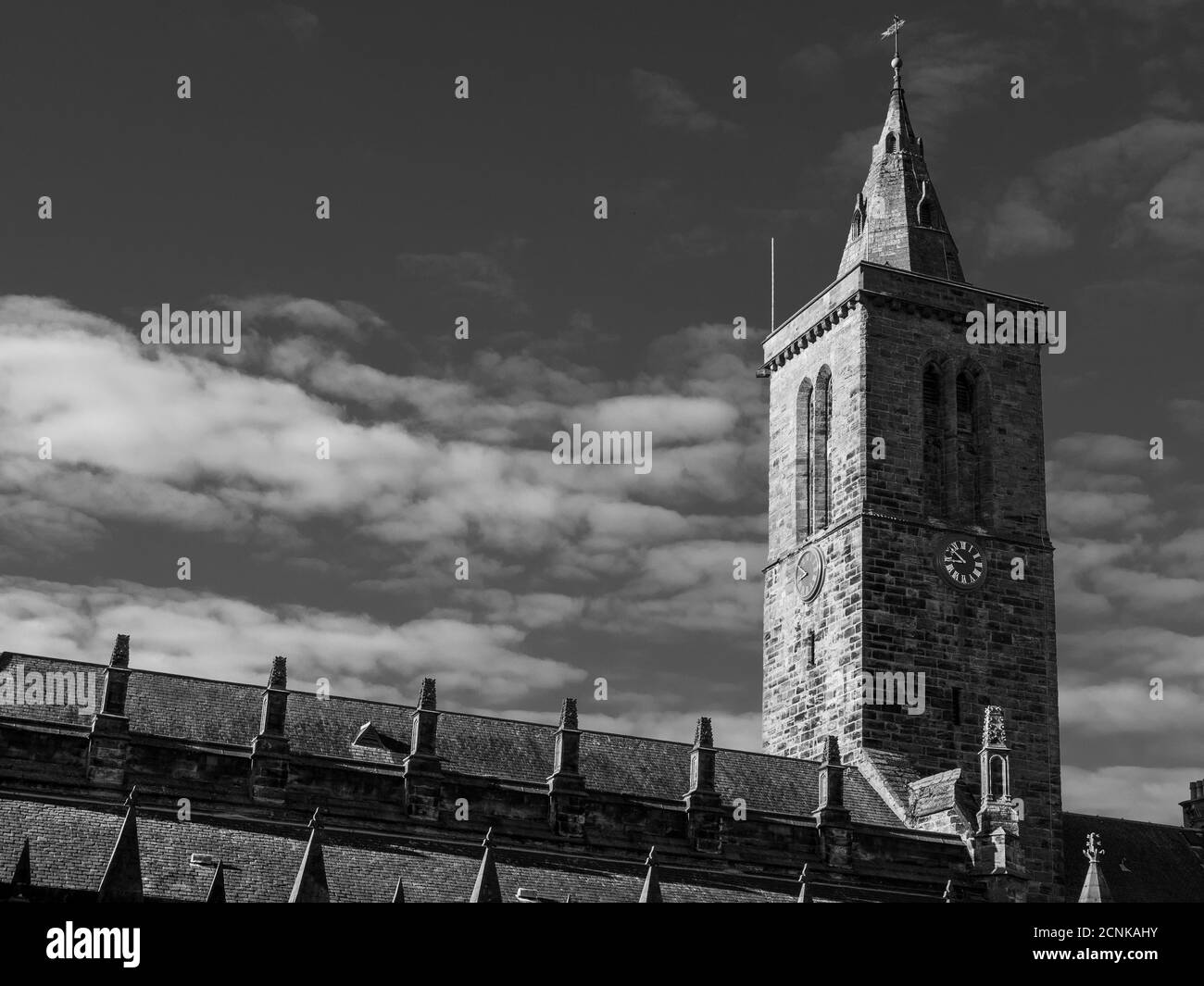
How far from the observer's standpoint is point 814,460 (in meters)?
64.1

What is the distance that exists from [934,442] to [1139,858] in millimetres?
15715

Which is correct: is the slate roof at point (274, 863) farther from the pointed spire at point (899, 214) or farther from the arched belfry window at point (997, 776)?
the pointed spire at point (899, 214)

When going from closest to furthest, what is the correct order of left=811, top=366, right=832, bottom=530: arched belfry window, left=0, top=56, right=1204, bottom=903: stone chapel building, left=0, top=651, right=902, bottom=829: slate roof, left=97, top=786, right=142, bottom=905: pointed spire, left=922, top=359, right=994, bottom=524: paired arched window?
1. left=97, top=786, right=142, bottom=905: pointed spire
2. left=0, top=56, right=1204, bottom=903: stone chapel building
3. left=0, top=651, right=902, bottom=829: slate roof
4. left=922, top=359, right=994, bottom=524: paired arched window
5. left=811, top=366, right=832, bottom=530: arched belfry window

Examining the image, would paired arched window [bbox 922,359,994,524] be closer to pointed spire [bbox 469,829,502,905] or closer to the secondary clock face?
the secondary clock face

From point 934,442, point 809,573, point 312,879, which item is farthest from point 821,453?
point 312,879

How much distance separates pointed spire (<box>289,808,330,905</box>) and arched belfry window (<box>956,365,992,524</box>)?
96.2 ft

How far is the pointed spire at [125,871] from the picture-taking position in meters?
37.3

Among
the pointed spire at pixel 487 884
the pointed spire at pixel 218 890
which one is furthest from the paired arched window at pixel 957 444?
the pointed spire at pixel 218 890

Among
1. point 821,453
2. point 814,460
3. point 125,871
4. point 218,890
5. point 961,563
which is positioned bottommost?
point 218,890

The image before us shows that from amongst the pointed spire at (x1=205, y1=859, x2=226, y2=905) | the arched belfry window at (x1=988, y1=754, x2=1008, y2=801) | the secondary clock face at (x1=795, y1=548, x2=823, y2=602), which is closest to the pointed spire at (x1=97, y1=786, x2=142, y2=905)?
the pointed spire at (x1=205, y1=859, x2=226, y2=905)

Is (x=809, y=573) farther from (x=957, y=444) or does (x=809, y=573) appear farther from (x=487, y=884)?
(x=487, y=884)

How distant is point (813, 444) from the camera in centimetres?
6431

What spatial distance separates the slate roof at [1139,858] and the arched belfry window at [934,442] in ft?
38.4

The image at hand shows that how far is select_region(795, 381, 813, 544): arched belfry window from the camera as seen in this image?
64.1 metres
